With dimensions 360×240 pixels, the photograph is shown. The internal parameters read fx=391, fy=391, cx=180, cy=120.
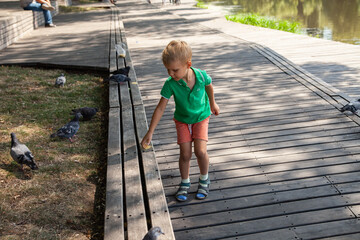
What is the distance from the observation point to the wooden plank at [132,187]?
3.37 m

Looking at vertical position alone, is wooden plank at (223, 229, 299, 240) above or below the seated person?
below

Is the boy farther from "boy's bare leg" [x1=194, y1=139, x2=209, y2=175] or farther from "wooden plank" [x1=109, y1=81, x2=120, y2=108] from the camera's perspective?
"wooden plank" [x1=109, y1=81, x2=120, y2=108]

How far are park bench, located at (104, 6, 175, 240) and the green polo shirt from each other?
2.60ft

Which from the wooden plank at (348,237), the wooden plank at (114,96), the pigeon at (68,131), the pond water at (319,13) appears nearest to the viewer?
the wooden plank at (348,237)

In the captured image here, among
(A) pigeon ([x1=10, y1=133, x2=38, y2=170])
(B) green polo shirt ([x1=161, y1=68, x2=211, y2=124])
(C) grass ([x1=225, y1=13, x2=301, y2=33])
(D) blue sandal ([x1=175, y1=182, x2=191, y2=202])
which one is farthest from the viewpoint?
(C) grass ([x1=225, y1=13, x2=301, y2=33])

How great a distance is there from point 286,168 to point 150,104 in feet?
10.2

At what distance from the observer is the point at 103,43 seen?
12.6m

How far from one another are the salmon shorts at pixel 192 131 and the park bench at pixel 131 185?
57cm

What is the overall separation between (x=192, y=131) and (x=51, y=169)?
1881mm

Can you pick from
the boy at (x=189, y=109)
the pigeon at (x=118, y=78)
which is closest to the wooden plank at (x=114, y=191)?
the boy at (x=189, y=109)

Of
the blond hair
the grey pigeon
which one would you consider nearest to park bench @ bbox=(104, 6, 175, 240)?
the grey pigeon

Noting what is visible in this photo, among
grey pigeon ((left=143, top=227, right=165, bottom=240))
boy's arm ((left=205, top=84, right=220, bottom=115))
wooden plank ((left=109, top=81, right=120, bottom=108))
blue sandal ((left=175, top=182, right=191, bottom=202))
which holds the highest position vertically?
boy's arm ((left=205, top=84, right=220, bottom=115))

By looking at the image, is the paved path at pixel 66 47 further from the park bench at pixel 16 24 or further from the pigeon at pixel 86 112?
the pigeon at pixel 86 112

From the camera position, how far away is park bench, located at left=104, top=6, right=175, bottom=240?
3400 millimetres
